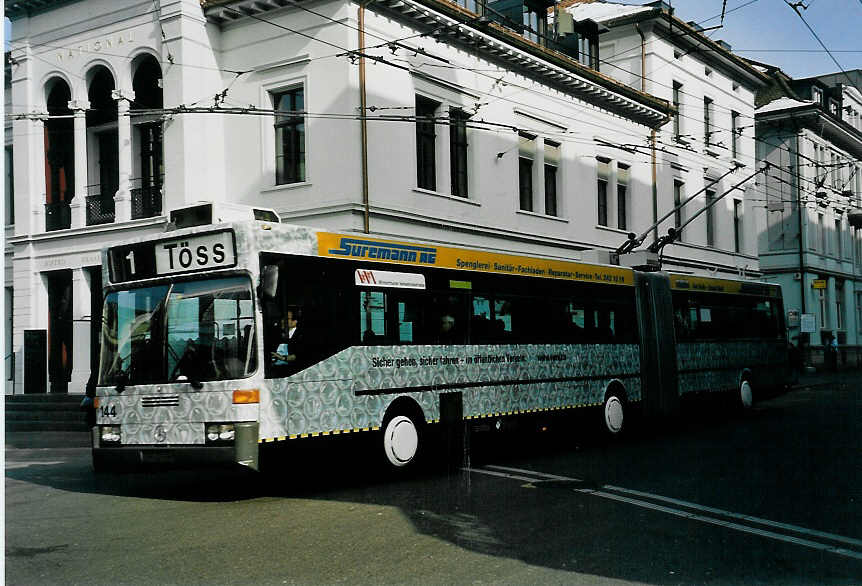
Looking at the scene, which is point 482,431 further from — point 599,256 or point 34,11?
point 34,11

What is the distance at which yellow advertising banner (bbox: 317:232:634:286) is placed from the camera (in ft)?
38.9

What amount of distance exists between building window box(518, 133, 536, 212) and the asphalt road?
14006mm

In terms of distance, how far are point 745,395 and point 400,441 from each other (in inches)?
486

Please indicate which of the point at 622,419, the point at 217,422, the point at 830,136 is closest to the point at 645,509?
the point at 217,422

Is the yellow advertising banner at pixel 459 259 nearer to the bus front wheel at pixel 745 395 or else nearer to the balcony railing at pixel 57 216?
the bus front wheel at pixel 745 395

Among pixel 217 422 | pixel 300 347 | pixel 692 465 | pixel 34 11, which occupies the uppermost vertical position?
pixel 34 11

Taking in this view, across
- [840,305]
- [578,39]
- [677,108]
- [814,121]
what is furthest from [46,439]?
[840,305]

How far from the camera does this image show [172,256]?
11086 millimetres

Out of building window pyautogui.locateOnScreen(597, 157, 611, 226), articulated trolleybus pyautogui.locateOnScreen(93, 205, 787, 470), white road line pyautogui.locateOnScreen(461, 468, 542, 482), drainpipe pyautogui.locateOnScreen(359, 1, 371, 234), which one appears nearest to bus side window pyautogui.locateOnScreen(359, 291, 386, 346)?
articulated trolleybus pyautogui.locateOnScreen(93, 205, 787, 470)

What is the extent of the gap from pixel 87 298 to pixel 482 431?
596 inches

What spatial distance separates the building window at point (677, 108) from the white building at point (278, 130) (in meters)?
6.54

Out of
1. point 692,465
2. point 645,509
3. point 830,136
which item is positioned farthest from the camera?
point 830,136

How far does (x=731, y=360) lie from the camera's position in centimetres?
2164

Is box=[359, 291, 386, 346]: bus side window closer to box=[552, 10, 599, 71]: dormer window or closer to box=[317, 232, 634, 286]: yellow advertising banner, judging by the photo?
box=[317, 232, 634, 286]: yellow advertising banner
